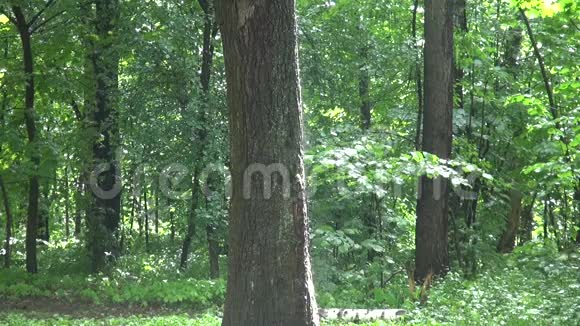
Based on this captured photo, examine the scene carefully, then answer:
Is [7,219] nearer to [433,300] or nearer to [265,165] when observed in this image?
[433,300]

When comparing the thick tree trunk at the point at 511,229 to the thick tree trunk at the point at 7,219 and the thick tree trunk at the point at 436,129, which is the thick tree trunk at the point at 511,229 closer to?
the thick tree trunk at the point at 436,129

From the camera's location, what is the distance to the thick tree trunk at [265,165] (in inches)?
186

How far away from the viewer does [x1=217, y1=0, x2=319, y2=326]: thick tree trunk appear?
4.73 metres

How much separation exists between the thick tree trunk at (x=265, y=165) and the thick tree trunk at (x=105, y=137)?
7.42 metres

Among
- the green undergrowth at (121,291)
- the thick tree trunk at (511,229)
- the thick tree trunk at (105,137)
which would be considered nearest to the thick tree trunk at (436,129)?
the green undergrowth at (121,291)

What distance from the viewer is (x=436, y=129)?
1034 centimetres

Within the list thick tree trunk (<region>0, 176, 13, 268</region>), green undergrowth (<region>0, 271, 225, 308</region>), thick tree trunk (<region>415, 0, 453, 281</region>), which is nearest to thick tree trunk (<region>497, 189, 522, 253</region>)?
thick tree trunk (<region>415, 0, 453, 281</region>)

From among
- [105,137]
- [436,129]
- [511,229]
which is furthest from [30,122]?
[511,229]

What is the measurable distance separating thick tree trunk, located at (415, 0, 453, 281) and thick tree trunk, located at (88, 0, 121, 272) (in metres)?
5.68

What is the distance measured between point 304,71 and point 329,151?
4.33 meters

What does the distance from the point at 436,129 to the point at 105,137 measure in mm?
6511

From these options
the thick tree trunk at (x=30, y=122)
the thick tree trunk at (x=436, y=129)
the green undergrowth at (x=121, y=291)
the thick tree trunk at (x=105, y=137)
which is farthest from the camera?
the thick tree trunk at (x=105, y=137)

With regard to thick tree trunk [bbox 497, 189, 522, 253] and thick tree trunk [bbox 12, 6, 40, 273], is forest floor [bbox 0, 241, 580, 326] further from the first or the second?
thick tree trunk [bbox 497, 189, 522, 253]

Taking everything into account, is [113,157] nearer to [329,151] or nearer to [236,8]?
[329,151]
